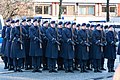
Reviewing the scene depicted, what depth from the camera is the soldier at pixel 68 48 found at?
45.3ft

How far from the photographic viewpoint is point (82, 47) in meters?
14.1

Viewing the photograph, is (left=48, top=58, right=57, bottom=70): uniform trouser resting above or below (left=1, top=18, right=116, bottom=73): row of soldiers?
below

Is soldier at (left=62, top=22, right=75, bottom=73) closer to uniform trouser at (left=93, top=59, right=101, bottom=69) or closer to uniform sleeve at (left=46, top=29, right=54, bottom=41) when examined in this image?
uniform sleeve at (left=46, top=29, right=54, bottom=41)

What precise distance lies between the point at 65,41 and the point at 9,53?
183 centimetres

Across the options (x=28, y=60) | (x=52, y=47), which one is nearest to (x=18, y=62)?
(x=28, y=60)

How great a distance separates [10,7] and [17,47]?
909 inches

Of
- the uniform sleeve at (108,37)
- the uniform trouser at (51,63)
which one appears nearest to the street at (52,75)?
the uniform trouser at (51,63)

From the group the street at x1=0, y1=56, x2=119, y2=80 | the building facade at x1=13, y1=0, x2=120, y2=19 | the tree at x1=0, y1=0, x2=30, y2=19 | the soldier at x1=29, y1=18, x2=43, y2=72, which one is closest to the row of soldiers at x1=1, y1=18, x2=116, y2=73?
the soldier at x1=29, y1=18, x2=43, y2=72

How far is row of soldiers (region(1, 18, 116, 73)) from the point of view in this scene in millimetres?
13750

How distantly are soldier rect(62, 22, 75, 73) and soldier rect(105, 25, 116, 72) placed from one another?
1.19 m

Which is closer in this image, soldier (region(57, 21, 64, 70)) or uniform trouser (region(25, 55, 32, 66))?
soldier (region(57, 21, 64, 70))

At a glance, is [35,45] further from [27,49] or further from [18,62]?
[18,62]

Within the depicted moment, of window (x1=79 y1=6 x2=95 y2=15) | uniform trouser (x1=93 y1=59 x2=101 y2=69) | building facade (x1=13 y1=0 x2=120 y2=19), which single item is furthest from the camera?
window (x1=79 y1=6 x2=95 y2=15)

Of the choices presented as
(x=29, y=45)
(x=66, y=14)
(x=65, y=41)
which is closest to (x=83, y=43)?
(x=65, y=41)
